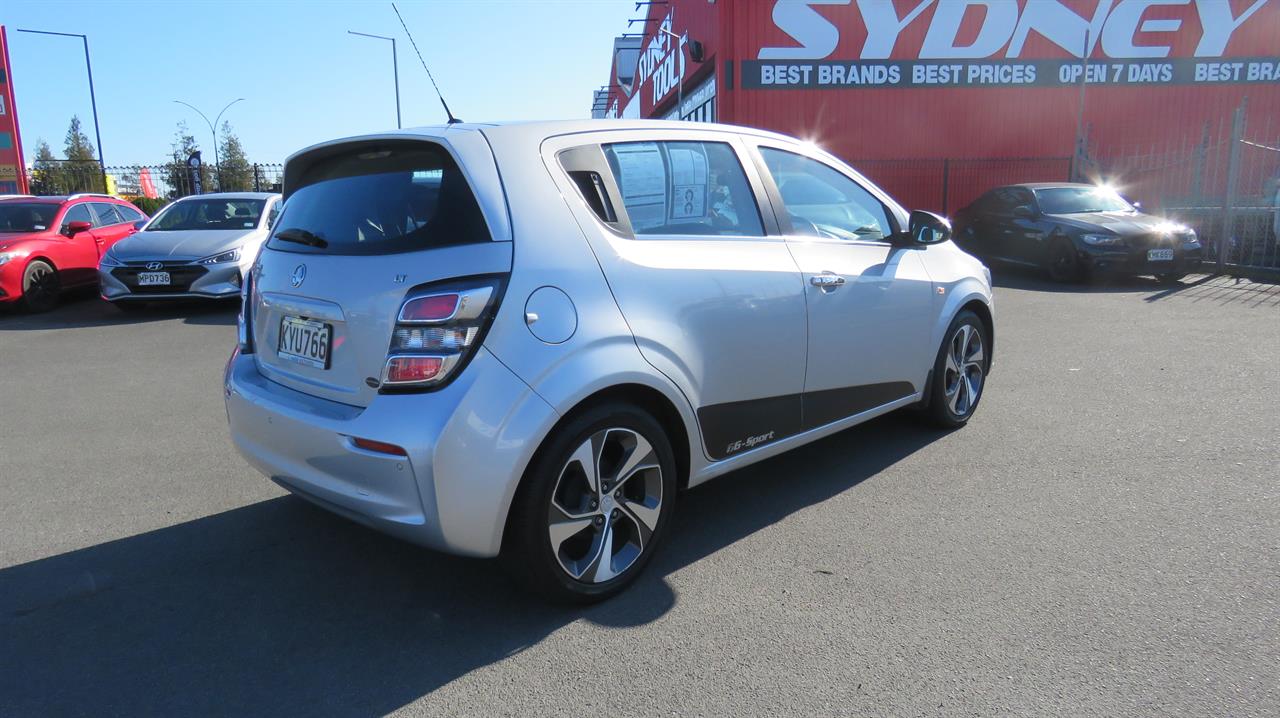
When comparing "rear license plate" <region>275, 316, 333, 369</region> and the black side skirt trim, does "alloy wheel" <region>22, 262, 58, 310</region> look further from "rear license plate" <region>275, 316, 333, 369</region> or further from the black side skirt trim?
the black side skirt trim

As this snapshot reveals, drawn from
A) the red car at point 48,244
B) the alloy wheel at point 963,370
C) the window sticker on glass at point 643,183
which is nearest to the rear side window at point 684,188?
the window sticker on glass at point 643,183

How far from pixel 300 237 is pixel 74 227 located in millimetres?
9961

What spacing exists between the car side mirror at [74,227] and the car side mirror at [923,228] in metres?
11.0

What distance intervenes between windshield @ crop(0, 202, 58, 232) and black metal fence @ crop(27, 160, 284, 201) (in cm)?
1343

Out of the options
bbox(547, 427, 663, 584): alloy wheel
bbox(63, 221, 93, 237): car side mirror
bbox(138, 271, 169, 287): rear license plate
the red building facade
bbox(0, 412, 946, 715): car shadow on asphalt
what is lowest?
bbox(0, 412, 946, 715): car shadow on asphalt

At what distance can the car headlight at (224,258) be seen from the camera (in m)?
9.61

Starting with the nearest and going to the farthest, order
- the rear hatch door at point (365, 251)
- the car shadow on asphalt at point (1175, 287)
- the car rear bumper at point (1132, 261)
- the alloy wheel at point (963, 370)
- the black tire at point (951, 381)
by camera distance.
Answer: the rear hatch door at point (365, 251), the black tire at point (951, 381), the alloy wheel at point (963, 370), the car shadow on asphalt at point (1175, 287), the car rear bumper at point (1132, 261)

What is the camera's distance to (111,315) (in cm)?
1027

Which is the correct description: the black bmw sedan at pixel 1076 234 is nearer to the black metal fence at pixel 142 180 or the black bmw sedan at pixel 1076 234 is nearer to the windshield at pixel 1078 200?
the windshield at pixel 1078 200

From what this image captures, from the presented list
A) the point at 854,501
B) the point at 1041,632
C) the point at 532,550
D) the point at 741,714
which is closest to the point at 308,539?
the point at 532,550

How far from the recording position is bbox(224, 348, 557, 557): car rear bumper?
2.56 m

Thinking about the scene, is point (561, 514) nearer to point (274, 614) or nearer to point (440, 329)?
point (440, 329)

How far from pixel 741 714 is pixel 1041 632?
110cm

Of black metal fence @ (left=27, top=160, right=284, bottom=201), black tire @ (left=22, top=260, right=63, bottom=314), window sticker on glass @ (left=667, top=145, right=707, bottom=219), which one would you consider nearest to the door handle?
window sticker on glass @ (left=667, top=145, right=707, bottom=219)
